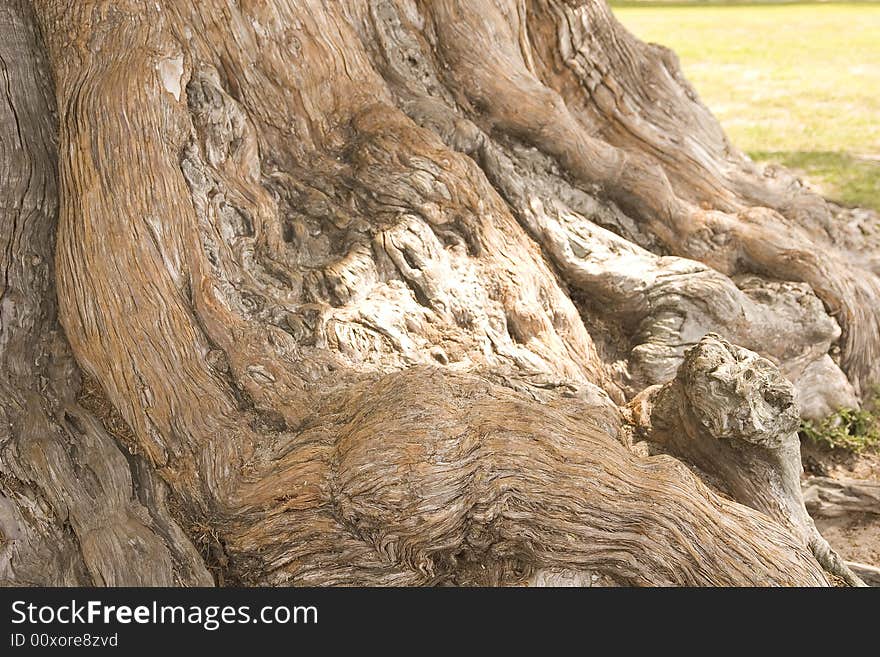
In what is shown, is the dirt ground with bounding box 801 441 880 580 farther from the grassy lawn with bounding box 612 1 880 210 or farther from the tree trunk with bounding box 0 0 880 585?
the grassy lawn with bounding box 612 1 880 210

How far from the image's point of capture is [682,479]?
3.29m

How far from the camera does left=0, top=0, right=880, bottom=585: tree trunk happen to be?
10.3ft

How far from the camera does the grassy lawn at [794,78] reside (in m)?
9.19

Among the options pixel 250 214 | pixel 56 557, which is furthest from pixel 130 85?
pixel 56 557

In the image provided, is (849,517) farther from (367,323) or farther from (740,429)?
(367,323)

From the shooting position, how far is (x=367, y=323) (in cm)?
380

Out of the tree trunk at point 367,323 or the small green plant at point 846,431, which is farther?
the small green plant at point 846,431

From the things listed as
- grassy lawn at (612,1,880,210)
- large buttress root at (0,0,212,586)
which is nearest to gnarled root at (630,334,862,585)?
large buttress root at (0,0,212,586)

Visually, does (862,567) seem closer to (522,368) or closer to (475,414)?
(522,368)

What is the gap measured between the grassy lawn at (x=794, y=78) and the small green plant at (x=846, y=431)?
3.16 meters

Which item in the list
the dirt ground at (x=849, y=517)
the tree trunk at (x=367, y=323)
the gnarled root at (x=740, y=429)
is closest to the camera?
Answer: the tree trunk at (x=367, y=323)

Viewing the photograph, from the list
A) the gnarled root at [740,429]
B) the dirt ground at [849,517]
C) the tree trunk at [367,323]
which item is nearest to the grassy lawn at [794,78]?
the dirt ground at [849,517]

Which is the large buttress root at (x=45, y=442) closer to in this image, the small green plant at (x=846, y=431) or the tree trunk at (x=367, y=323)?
the tree trunk at (x=367, y=323)

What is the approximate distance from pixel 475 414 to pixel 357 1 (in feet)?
8.24
